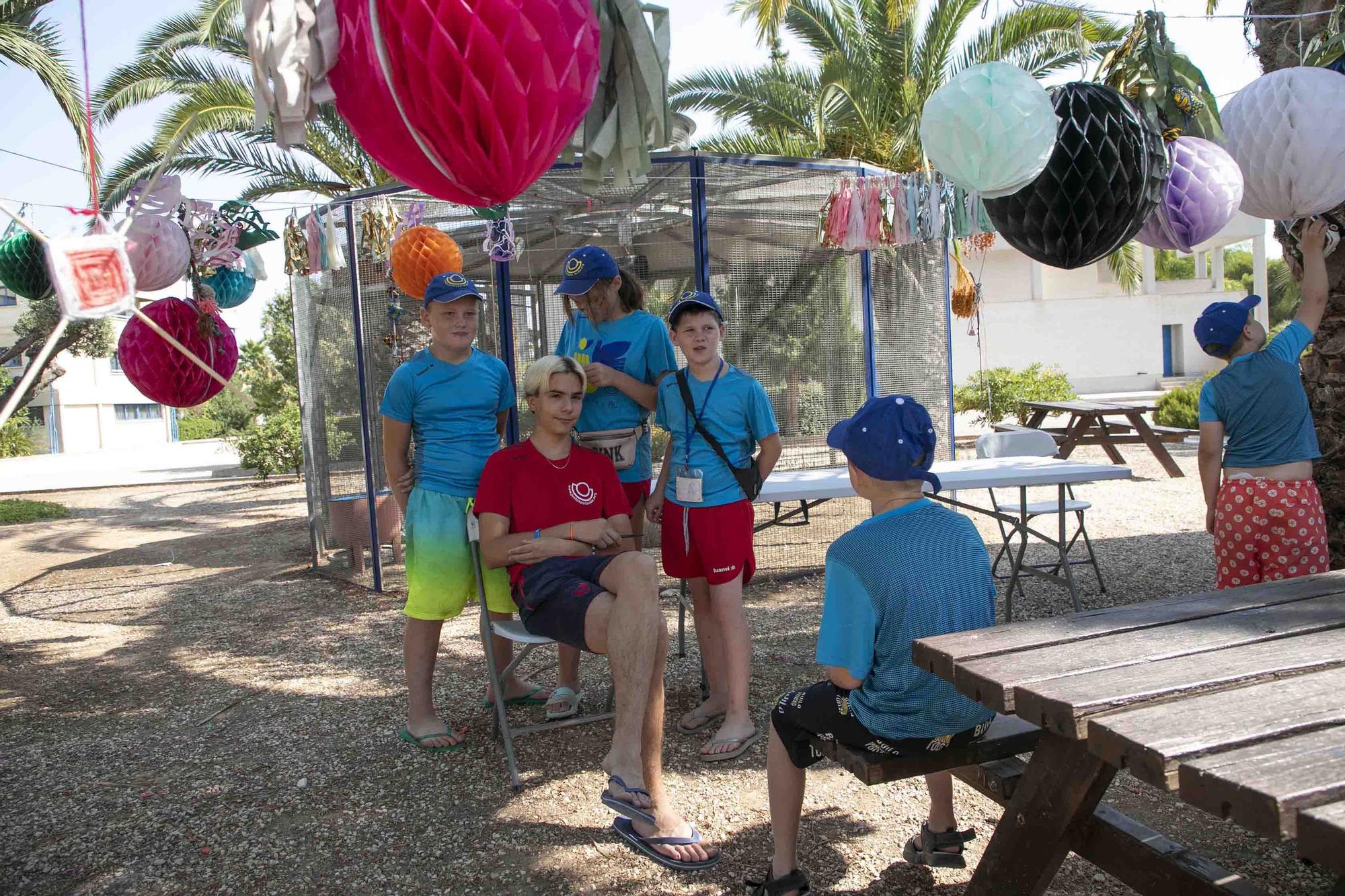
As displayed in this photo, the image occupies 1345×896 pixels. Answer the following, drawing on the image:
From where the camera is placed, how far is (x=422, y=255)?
515cm

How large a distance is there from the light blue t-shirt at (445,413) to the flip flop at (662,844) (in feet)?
4.73

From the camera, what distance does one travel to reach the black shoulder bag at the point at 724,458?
11.7ft

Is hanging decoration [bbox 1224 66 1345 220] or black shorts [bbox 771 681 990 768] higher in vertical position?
hanging decoration [bbox 1224 66 1345 220]

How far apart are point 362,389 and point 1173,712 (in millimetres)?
5781

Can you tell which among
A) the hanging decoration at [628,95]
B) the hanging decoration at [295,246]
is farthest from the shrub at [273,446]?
the hanging decoration at [628,95]

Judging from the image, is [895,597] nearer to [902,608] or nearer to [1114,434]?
[902,608]

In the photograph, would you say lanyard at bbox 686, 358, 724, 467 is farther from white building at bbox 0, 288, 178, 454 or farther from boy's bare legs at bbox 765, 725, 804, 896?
white building at bbox 0, 288, 178, 454

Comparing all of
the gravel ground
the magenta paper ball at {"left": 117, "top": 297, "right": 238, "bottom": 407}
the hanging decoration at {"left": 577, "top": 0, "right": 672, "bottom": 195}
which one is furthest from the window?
the hanging decoration at {"left": 577, "top": 0, "right": 672, "bottom": 195}

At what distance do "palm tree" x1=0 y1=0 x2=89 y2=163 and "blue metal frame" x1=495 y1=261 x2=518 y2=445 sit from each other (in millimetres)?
4292

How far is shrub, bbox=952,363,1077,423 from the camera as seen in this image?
1512 centimetres

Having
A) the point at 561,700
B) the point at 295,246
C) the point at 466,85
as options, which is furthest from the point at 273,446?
the point at 466,85

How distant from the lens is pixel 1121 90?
279cm

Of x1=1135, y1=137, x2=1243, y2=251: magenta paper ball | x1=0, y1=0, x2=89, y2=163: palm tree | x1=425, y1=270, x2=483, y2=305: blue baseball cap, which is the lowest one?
x1=425, y1=270, x2=483, y2=305: blue baseball cap

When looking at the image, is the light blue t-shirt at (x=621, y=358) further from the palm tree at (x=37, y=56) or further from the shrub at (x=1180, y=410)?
the shrub at (x=1180, y=410)
